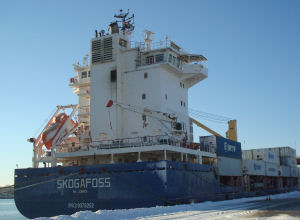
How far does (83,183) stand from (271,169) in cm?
2327

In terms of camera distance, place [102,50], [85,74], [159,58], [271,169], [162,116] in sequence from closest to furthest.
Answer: [162,116] → [159,58] → [102,50] → [85,74] → [271,169]

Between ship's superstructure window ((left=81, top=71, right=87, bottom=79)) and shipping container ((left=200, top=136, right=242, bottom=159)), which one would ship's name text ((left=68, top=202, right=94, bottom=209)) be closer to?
shipping container ((left=200, top=136, right=242, bottom=159))

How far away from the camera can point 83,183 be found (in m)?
20.9

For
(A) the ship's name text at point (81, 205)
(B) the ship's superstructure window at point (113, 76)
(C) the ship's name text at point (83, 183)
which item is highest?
(B) the ship's superstructure window at point (113, 76)

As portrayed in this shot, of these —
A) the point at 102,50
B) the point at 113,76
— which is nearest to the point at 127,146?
the point at 113,76

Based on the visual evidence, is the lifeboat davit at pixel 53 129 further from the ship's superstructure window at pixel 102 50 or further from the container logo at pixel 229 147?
the container logo at pixel 229 147

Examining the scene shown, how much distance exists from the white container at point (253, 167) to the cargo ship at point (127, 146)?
94 millimetres

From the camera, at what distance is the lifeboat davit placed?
25.5 m

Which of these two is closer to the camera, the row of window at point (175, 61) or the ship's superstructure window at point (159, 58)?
the ship's superstructure window at point (159, 58)

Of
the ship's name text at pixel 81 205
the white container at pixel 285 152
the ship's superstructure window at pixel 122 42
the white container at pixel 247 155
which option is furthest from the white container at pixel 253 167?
the ship's name text at pixel 81 205

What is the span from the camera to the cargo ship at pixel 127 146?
20.0 meters

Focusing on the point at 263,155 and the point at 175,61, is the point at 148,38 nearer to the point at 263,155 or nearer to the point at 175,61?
the point at 175,61

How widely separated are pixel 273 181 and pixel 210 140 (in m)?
16.4

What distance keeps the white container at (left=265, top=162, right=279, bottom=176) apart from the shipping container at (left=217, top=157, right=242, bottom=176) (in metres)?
6.73
